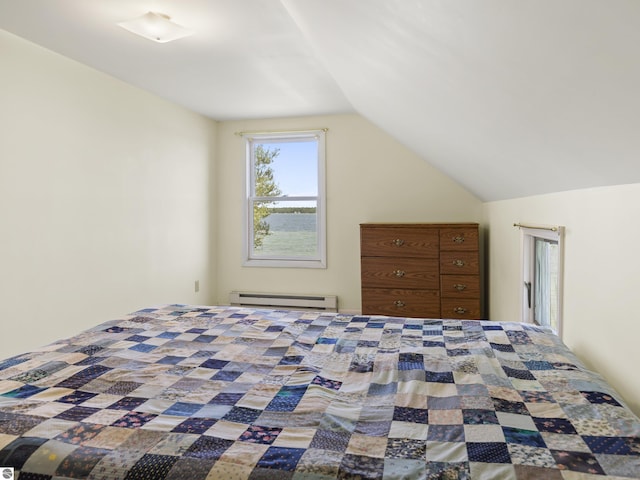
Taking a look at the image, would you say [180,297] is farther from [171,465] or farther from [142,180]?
[171,465]

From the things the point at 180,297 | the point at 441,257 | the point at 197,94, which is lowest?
the point at 180,297

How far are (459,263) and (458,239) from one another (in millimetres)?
210

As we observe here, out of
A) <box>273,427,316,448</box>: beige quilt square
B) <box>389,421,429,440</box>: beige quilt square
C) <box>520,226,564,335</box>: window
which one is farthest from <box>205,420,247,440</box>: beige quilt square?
<box>520,226,564,335</box>: window

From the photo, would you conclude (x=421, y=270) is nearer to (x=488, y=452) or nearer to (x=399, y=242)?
(x=399, y=242)

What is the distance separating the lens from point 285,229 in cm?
489

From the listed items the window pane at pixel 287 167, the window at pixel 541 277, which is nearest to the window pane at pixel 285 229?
the window pane at pixel 287 167

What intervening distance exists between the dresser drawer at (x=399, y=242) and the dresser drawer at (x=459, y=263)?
0.10 metres

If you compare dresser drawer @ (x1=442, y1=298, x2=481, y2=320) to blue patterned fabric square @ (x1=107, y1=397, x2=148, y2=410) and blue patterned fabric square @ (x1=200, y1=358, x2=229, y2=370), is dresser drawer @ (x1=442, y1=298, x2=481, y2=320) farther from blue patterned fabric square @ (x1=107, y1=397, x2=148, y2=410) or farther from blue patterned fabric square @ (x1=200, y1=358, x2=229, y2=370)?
blue patterned fabric square @ (x1=107, y1=397, x2=148, y2=410)

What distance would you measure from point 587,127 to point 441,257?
2.68 meters

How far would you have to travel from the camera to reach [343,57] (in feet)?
7.56

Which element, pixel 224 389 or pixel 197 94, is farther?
pixel 197 94

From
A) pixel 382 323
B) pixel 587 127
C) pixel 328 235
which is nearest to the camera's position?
pixel 587 127

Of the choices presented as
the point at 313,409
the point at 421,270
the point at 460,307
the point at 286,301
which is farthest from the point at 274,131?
the point at 313,409

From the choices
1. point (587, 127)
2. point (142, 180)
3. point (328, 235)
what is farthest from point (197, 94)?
point (587, 127)
